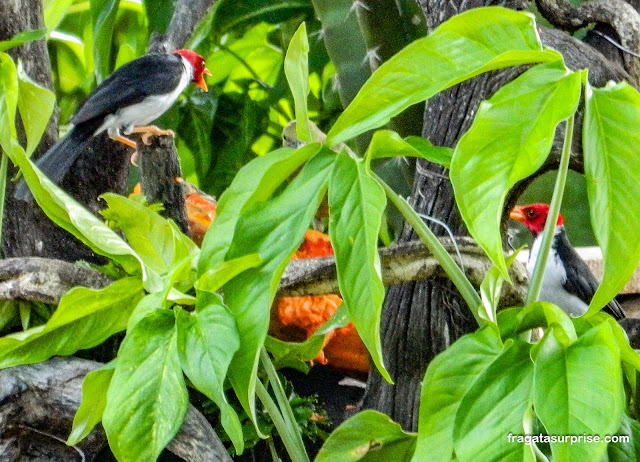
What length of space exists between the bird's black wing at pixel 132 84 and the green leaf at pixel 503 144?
3.30 ft

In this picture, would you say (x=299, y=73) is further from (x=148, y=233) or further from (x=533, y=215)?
(x=533, y=215)

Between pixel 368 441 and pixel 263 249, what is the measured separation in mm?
257

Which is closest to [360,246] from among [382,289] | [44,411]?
[382,289]

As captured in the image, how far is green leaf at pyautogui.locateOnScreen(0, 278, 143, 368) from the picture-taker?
2.57 feet

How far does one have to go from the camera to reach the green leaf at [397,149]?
0.72 metres

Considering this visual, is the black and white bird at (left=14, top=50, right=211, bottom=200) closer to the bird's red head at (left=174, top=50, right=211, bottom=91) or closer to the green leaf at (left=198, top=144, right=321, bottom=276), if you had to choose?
the bird's red head at (left=174, top=50, right=211, bottom=91)

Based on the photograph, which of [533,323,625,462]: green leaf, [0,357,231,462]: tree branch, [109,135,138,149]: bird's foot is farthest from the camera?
[109,135,138,149]: bird's foot

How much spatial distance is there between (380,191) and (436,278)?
460 mm

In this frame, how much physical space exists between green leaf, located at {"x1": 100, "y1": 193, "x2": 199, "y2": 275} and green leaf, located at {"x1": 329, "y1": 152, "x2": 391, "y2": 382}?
24 centimetres

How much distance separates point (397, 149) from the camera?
2.43ft

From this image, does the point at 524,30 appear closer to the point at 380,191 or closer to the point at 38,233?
the point at 380,191

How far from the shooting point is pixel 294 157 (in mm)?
711

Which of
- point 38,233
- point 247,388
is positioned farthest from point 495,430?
point 38,233

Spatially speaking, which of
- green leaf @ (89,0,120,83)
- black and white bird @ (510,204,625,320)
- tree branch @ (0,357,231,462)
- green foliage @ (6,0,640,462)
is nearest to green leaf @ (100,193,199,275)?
green foliage @ (6,0,640,462)
